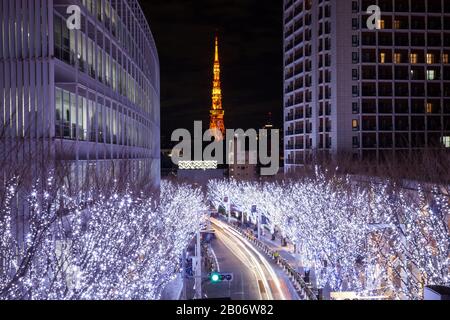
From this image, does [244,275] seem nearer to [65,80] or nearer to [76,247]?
[65,80]

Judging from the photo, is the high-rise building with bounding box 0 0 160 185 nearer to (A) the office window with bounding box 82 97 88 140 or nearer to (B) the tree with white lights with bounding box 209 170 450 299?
(A) the office window with bounding box 82 97 88 140

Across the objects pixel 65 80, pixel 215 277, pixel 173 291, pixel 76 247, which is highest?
pixel 65 80

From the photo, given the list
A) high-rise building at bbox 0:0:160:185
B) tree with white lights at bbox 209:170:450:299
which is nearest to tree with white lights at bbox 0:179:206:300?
high-rise building at bbox 0:0:160:185

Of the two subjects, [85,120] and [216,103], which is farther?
[216,103]

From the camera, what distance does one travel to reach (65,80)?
14914mm

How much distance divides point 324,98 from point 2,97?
34789 mm

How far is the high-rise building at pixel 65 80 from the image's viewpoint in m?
12.9

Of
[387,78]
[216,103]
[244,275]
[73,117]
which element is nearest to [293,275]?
[244,275]

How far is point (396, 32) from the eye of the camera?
137 ft

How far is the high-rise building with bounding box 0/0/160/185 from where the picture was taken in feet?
42.5

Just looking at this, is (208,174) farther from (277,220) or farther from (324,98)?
(277,220)

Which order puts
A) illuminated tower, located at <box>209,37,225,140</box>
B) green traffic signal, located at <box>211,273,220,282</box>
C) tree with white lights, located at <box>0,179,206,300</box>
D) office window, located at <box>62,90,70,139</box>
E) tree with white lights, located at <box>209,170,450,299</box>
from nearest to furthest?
tree with white lights, located at <box>0,179,206,300</box>
tree with white lights, located at <box>209,170,450,299</box>
green traffic signal, located at <box>211,273,220,282</box>
office window, located at <box>62,90,70,139</box>
illuminated tower, located at <box>209,37,225,140</box>

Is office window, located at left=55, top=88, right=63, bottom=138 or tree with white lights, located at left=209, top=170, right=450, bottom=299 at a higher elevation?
office window, located at left=55, top=88, right=63, bottom=138

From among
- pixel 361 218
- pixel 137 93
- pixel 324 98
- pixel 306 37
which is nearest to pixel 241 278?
pixel 361 218
